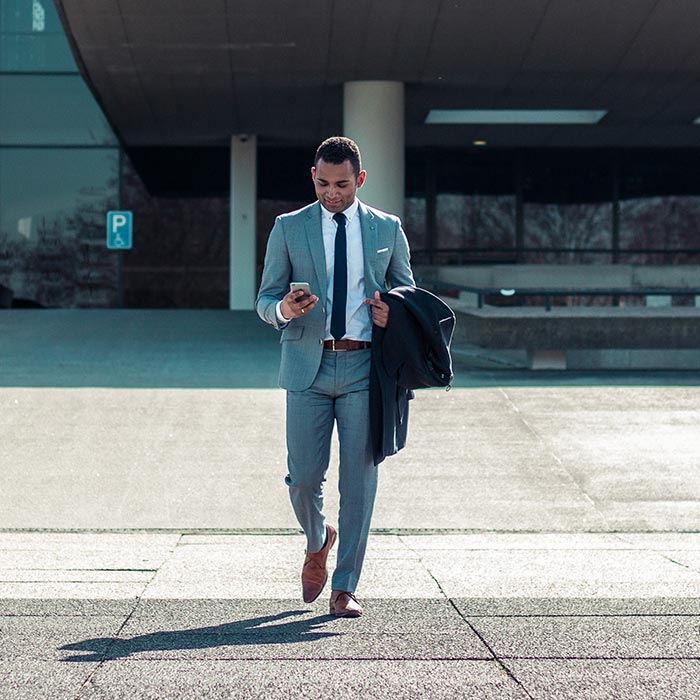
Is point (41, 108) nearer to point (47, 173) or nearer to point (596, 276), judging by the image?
point (47, 173)

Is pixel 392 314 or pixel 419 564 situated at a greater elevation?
pixel 392 314

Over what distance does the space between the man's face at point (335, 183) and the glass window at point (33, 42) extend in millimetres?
20915

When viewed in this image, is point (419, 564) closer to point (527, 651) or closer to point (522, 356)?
point (527, 651)

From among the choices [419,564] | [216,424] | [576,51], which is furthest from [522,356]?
[419,564]

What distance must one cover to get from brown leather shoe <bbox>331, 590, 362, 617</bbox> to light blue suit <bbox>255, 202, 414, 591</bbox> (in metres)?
0.05

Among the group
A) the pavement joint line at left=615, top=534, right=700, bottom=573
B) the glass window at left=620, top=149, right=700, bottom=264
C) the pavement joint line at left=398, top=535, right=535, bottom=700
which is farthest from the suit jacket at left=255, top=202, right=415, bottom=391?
the glass window at left=620, top=149, right=700, bottom=264

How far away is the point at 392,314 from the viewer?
4762 millimetres

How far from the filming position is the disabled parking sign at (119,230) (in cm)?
2502

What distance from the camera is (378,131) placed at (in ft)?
65.3

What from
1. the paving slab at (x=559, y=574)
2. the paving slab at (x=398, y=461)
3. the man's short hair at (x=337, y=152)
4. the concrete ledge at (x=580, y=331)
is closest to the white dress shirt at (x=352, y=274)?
the man's short hair at (x=337, y=152)

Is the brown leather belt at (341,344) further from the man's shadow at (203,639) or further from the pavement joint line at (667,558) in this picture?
the pavement joint line at (667,558)

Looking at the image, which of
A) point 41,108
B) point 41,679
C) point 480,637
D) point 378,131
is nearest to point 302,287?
point 480,637

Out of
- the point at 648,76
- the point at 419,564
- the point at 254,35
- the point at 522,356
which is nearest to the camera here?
the point at 419,564

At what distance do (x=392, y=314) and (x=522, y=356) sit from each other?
11.6 meters
